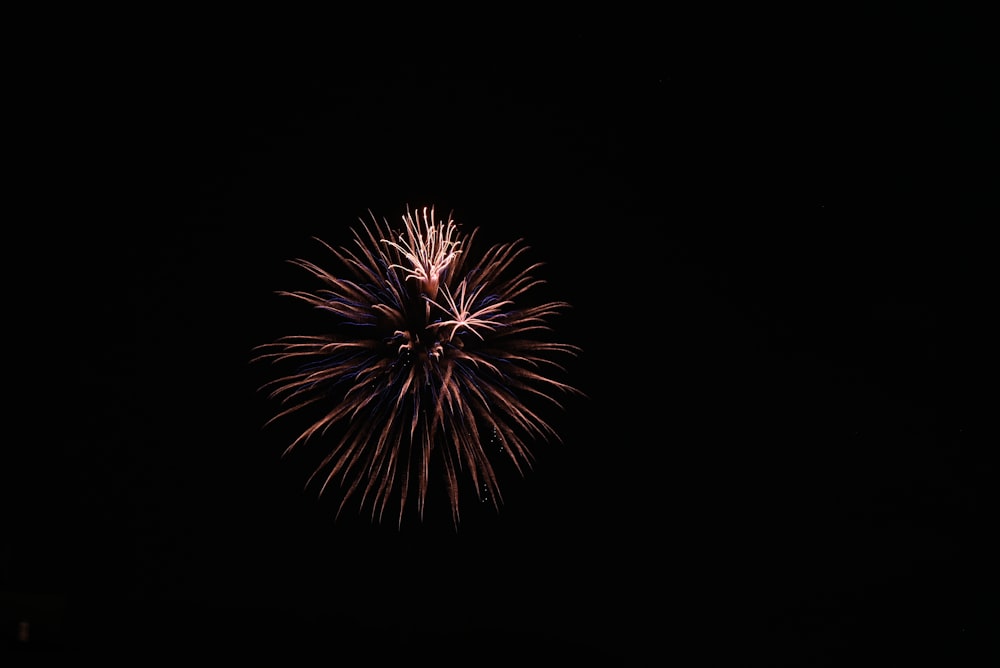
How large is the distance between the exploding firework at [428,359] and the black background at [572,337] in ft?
0.64

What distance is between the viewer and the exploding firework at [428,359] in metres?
5.20

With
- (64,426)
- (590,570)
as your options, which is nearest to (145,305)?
(64,426)

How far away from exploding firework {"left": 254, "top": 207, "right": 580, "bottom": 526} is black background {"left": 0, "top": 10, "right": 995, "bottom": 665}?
20cm

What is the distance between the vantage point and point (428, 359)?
17.1 feet

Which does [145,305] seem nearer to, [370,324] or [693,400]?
[370,324]

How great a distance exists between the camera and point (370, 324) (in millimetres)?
5281

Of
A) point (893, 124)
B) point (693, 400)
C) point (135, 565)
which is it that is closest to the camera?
point (893, 124)

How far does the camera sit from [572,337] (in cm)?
544

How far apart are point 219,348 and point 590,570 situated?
9.41ft

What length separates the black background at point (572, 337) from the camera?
5.27 meters

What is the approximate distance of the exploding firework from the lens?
5.20 metres

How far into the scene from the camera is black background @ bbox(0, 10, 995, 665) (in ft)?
17.3

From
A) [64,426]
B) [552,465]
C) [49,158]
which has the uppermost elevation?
[49,158]

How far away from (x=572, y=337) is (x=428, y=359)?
0.93 m
